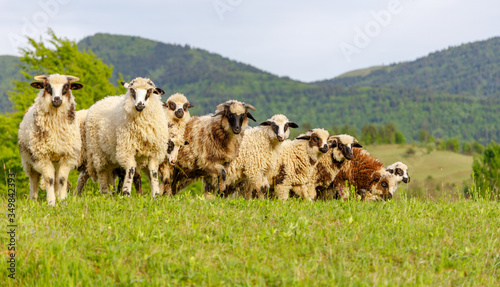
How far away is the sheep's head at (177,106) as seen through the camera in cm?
1227

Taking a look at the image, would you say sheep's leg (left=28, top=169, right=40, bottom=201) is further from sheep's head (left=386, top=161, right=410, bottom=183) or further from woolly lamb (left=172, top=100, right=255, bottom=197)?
sheep's head (left=386, top=161, right=410, bottom=183)

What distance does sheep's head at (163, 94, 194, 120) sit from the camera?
12.3 metres

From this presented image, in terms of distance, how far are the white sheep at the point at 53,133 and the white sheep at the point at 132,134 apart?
112 centimetres

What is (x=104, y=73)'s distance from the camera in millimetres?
32469

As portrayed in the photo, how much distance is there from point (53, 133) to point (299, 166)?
6387mm

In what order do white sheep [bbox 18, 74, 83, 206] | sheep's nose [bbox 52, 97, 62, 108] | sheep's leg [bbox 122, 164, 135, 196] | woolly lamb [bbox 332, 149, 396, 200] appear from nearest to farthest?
sheep's nose [bbox 52, 97, 62, 108]
white sheep [bbox 18, 74, 83, 206]
sheep's leg [bbox 122, 164, 135, 196]
woolly lamb [bbox 332, 149, 396, 200]

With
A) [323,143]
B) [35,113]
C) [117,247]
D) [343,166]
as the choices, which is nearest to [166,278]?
[117,247]

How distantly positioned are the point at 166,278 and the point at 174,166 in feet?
23.5

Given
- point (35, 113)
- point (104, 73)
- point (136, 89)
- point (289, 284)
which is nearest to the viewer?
point (289, 284)

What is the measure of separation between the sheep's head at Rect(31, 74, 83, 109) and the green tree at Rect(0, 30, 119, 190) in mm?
18353

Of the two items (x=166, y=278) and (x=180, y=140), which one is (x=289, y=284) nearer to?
(x=166, y=278)

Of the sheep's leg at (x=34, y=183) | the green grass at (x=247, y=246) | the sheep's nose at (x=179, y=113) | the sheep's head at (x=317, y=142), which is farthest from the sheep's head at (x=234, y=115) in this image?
the sheep's leg at (x=34, y=183)

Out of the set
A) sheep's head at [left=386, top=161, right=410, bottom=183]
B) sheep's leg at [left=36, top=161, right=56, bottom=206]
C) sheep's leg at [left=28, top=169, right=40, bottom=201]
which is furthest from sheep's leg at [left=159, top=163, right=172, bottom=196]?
sheep's head at [left=386, top=161, right=410, bottom=183]

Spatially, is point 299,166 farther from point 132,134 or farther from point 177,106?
point 132,134
